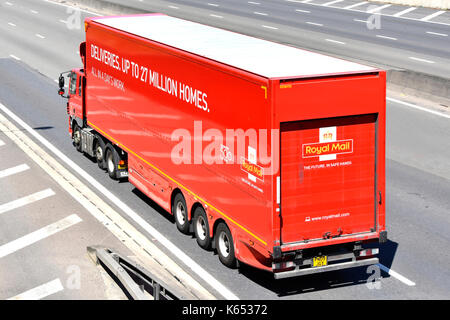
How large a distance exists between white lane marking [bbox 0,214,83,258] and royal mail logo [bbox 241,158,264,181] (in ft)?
17.9

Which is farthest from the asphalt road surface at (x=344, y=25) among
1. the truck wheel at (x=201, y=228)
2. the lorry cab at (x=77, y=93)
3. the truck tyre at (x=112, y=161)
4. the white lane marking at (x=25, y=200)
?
the truck wheel at (x=201, y=228)

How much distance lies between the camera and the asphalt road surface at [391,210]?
13789mm

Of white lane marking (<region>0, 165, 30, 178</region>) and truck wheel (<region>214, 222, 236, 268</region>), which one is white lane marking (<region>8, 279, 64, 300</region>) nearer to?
truck wheel (<region>214, 222, 236, 268</region>)

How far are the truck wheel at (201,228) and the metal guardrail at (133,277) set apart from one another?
1847mm

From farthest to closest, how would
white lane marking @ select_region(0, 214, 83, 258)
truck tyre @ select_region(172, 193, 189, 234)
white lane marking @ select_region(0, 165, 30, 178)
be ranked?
1. white lane marking @ select_region(0, 165, 30, 178)
2. truck tyre @ select_region(172, 193, 189, 234)
3. white lane marking @ select_region(0, 214, 83, 258)

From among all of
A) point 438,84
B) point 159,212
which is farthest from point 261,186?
point 438,84

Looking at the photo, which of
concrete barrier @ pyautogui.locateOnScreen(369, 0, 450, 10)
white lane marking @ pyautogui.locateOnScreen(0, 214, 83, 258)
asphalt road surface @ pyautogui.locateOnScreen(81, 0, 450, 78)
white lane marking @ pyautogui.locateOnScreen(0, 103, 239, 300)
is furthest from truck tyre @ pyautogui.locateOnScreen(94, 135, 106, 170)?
concrete barrier @ pyautogui.locateOnScreen(369, 0, 450, 10)

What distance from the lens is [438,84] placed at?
90.7 feet

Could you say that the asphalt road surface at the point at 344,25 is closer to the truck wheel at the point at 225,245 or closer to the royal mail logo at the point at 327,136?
the truck wheel at the point at 225,245

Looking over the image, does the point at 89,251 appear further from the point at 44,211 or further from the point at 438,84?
the point at 438,84

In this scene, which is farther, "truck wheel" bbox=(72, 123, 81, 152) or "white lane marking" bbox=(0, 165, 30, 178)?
"truck wheel" bbox=(72, 123, 81, 152)

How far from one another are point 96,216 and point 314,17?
3347cm

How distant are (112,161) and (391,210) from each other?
24.3ft

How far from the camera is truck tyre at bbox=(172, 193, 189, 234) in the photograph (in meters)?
16.1
